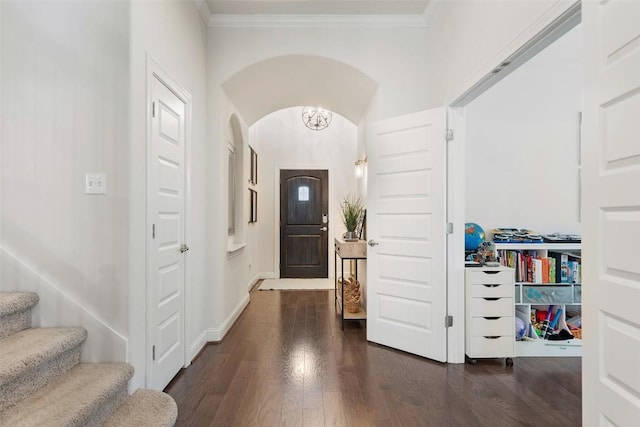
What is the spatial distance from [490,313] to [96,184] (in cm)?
285

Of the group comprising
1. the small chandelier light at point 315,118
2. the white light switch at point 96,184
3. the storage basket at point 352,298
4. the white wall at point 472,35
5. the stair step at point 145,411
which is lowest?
the stair step at point 145,411

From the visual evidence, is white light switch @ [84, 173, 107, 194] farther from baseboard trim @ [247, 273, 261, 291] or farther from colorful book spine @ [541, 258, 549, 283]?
baseboard trim @ [247, 273, 261, 291]

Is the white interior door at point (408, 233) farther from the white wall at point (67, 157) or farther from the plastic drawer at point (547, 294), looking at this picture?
the white wall at point (67, 157)

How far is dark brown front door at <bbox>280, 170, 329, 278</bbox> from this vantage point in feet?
21.7

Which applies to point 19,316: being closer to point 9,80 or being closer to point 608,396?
point 9,80

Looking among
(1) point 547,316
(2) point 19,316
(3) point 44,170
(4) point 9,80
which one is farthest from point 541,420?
(4) point 9,80

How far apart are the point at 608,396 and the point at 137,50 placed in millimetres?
2660

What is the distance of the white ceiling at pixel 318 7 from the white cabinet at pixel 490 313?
2.37 meters

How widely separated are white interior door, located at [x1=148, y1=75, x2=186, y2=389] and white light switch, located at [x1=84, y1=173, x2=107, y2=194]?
25 cm

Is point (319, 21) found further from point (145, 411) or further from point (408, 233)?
point (145, 411)

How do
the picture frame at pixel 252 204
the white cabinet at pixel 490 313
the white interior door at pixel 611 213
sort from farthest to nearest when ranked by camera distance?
1. the picture frame at pixel 252 204
2. the white cabinet at pixel 490 313
3. the white interior door at pixel 611 213

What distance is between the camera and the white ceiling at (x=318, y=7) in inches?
121

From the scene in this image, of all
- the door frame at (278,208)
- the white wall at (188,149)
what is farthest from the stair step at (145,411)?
the door frame at (278,208)

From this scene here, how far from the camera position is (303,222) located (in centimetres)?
666
